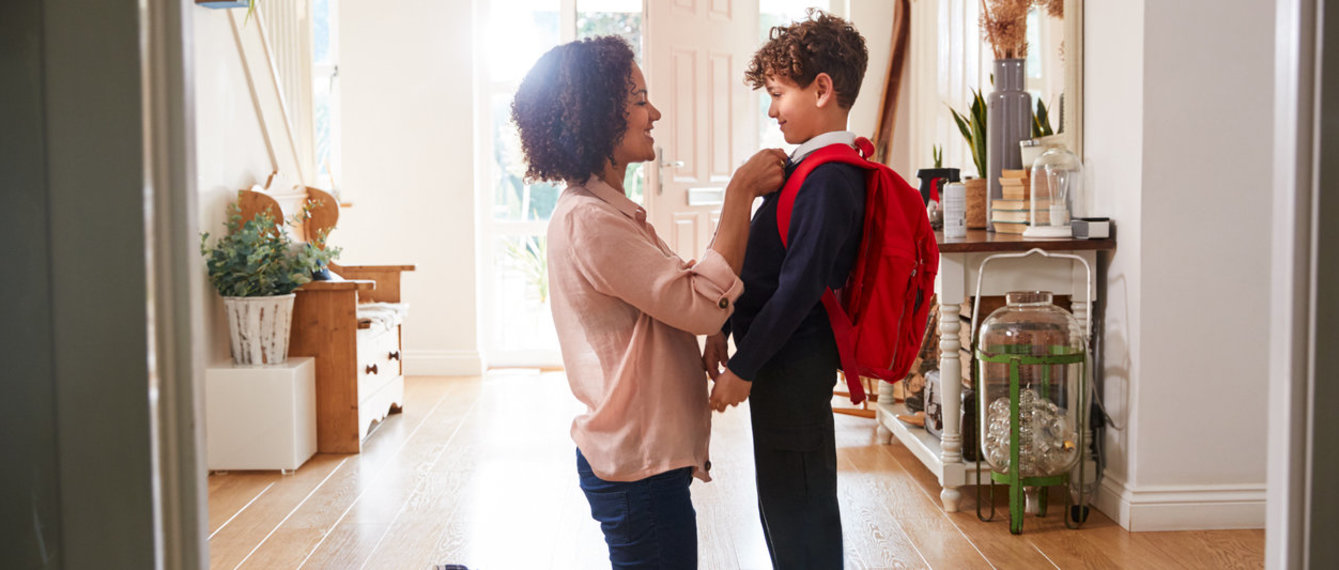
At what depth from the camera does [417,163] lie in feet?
20.1

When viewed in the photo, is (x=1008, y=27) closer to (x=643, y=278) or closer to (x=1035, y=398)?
(x=1035, y=398)

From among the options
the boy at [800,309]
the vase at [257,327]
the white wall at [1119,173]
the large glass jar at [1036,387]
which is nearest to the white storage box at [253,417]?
the vase at [257,327]

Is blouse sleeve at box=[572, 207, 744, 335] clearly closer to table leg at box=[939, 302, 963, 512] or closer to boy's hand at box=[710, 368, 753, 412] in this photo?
boy's hand at box=[710, 368, 753, 412]

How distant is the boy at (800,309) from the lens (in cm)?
158

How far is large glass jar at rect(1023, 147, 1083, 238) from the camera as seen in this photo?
127 inches

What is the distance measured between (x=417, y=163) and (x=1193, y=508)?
452 centimetres

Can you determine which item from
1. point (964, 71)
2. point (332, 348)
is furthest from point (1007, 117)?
point (332, 348)

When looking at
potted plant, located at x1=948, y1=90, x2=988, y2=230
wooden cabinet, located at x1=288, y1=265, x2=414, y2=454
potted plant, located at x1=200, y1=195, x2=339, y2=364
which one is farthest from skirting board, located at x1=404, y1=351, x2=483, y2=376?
potted plant, located at x1=948, y1=90, x2=988, y2=230

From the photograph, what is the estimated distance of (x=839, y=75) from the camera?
1722 mm

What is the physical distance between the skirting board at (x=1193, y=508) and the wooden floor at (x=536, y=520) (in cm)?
5

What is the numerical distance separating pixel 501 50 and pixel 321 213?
82.9 inches

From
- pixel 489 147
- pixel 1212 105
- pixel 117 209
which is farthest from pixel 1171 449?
pixel 489 147

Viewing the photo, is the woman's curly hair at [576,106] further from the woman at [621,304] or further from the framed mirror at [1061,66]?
the framed mirror at [1061,66]

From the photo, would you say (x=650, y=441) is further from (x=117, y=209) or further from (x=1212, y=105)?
(x=1212, y=105)
